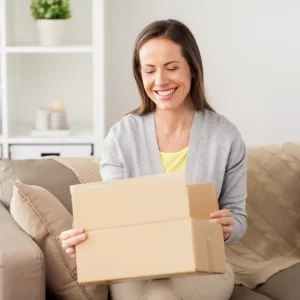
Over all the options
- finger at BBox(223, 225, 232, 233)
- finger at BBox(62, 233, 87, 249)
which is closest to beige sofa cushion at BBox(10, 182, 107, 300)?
finger at BBox(62, 233, 87, 249)

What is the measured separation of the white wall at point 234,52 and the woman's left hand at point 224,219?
1.42 metres

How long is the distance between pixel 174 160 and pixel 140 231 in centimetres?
42

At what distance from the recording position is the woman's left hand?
6.23ft

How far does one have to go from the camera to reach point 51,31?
3127mm

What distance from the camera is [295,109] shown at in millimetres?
3420

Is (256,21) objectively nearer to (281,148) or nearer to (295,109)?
(295,109)

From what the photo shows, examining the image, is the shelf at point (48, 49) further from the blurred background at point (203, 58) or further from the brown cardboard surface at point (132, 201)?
the brown cardboard surface at point (132, 201)

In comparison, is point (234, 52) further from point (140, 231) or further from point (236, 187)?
point (140, 231)

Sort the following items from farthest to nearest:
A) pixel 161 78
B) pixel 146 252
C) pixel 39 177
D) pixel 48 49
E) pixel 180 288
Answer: pixel 48 49, pixel 39 177, pixel 161 78, pixel 180 288, pixel 146 252

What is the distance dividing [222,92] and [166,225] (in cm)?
173

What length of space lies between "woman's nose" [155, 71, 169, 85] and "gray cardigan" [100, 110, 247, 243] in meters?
0.18

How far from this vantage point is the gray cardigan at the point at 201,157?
6.93 ft

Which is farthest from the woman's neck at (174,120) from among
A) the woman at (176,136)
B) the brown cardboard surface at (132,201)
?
the brown cardboard surface at (132,201)

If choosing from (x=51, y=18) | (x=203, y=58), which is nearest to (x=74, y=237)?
(x=51, y=18)
